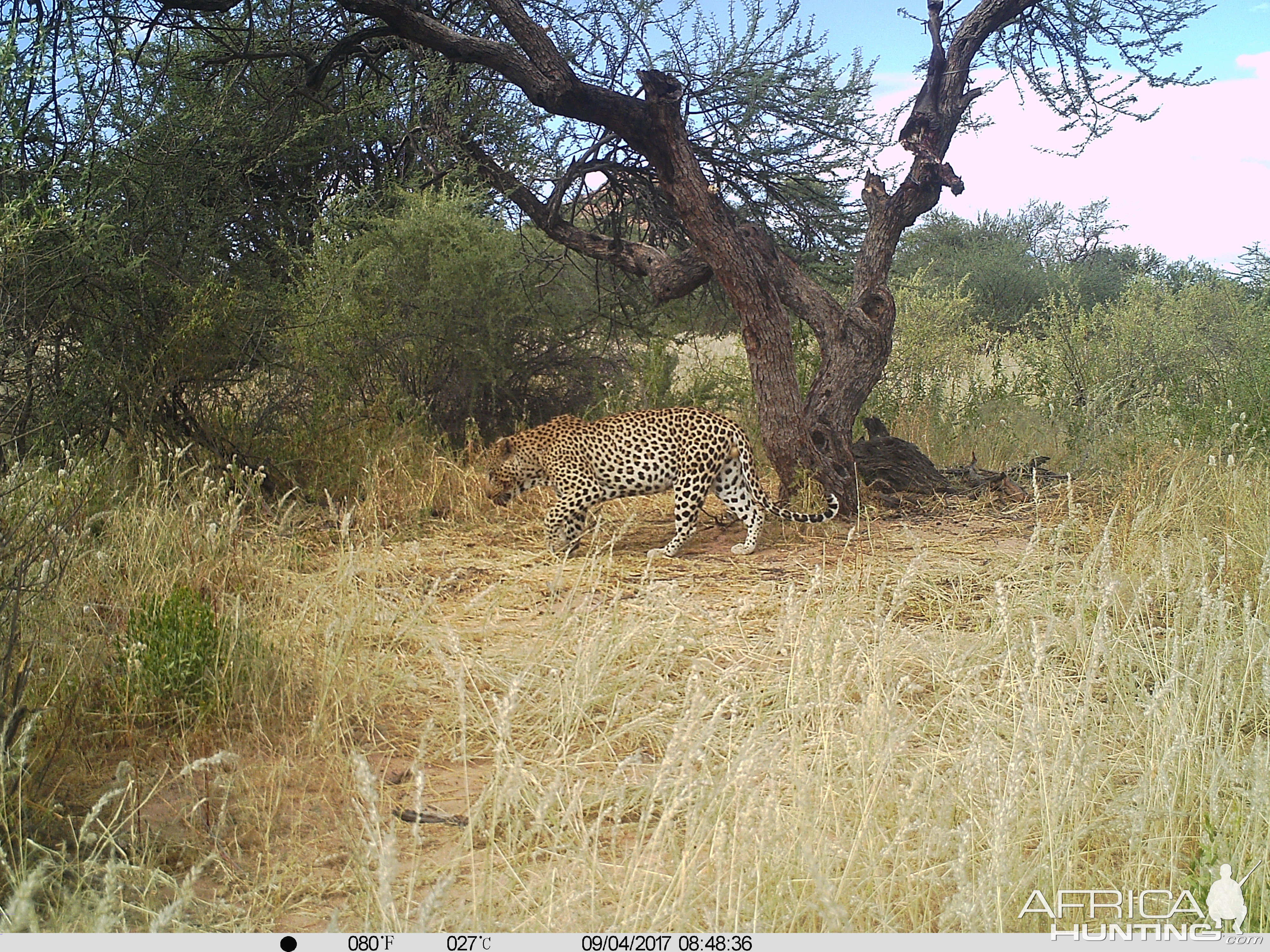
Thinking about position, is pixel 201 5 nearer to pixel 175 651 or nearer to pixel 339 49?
pixel 339 49

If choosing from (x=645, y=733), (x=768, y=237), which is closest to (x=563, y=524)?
(x=768, y=237)

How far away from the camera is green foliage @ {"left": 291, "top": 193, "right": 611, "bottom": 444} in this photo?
7840mm

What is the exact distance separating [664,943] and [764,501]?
16.4ft

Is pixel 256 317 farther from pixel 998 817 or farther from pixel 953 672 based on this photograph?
pixel 998 817

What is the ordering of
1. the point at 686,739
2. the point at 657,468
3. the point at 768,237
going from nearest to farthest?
1. the point at 686,739
2. the point at 657,468
3. the point at 768,237

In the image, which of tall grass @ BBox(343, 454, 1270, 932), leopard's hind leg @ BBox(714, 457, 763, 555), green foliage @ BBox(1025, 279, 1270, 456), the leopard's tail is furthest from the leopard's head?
green foliage @ BBox(1025, 279, 1270, 456)

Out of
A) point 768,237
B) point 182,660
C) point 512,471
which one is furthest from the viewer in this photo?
point 768,237

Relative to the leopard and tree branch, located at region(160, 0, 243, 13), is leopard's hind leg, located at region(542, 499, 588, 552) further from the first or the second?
tree branch, located at region(160, 0, 243, 13)

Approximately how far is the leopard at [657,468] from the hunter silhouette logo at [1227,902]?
447 centimetres

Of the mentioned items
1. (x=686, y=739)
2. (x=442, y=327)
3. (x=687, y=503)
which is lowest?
(x=686, y=739)

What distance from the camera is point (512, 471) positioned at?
7.35m

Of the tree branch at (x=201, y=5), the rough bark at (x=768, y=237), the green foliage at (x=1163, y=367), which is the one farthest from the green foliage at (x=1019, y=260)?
the tree branch at (x=201, y=5)

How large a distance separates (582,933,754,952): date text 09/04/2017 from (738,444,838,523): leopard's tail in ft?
15.9

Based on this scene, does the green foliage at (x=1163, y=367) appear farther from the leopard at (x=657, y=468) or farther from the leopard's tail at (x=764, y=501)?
the leopard at (x=657, y=468)
